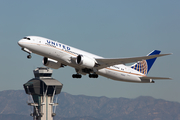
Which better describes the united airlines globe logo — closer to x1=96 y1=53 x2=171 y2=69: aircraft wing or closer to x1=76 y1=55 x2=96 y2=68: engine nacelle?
x1=96 y1=53 x2=171 y2=69: aircraft wing

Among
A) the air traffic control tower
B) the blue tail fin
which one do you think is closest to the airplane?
the blue tail fin

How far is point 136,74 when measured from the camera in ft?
226

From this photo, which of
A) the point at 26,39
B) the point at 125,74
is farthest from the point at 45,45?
the point at 125,74

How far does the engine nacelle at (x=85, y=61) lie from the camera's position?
58.1m

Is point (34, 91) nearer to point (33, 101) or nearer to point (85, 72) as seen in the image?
point (33, 101)

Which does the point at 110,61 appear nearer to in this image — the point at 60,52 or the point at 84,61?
the point at 84,61

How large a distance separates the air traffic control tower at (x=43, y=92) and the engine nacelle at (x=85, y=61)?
122142 mm

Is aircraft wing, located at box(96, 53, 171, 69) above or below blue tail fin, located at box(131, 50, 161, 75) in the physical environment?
above

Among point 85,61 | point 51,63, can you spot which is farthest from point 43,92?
point 85,61

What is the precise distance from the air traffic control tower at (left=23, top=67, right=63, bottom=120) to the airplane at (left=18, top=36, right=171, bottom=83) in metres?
114

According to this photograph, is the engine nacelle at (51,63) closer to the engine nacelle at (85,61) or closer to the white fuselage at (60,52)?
the white fuselage at (60,52)

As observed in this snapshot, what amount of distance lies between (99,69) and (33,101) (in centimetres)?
12749

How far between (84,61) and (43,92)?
413 ft

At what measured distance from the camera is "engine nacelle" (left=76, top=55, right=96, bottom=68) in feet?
191
